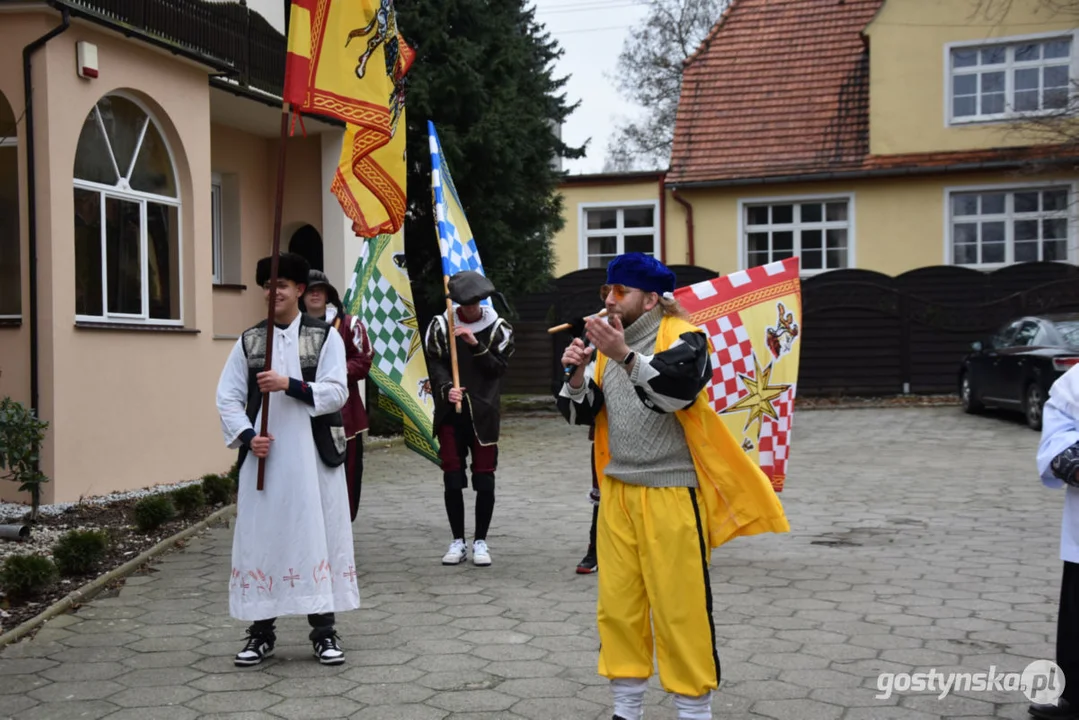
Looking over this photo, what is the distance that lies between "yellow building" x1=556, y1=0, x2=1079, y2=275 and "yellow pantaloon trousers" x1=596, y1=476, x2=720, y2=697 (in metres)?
20.2

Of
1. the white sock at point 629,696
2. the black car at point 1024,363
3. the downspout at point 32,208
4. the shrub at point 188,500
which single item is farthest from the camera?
the black car at point 1024,363

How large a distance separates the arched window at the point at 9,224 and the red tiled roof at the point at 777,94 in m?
16.9

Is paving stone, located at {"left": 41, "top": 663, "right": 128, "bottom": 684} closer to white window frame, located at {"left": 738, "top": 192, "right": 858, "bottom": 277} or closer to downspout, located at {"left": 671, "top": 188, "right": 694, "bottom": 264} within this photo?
white window frame, located at {"left": 738, "top": 192, "right": 858, "bottom": 277}

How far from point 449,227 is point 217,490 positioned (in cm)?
358

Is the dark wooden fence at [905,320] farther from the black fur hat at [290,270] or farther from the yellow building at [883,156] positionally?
the black fur hat at [290,270]

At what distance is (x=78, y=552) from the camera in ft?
24.4

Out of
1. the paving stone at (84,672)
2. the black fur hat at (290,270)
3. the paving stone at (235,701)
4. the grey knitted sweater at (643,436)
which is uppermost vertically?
the black fur hat at (290,270)

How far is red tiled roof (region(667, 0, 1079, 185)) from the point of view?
81.3 ft

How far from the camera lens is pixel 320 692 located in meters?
5.18

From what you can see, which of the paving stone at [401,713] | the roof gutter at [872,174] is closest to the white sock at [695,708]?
the paving stone at [401,713]

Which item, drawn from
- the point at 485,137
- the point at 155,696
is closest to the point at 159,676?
the point at 155,696

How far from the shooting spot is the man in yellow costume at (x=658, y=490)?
14.1 feet

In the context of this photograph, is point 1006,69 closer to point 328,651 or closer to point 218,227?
point 218,227

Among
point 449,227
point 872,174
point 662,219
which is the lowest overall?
point 449,227
